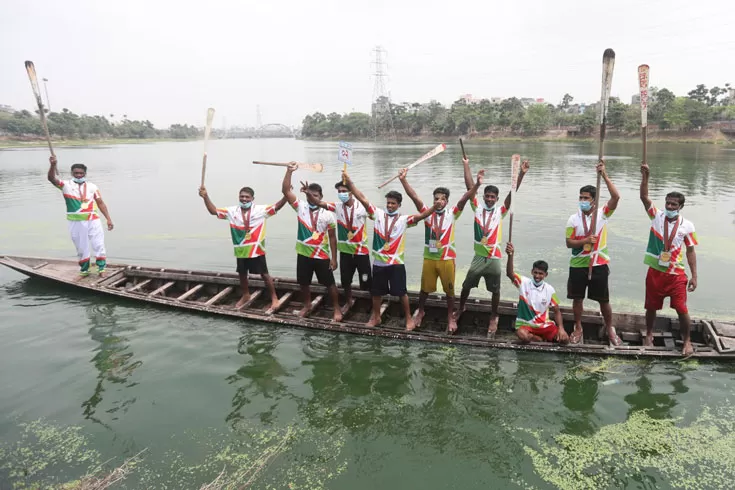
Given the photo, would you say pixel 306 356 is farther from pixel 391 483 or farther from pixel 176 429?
pixel 391 483

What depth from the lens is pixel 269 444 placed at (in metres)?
4.77

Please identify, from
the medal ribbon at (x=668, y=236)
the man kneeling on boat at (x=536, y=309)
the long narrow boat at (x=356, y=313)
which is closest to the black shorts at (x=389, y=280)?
the long narrow boat at (x=356, y=313)

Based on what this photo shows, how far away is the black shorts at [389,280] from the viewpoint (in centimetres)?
673

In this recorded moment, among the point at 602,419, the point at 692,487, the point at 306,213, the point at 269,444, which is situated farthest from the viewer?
the point at 306,213

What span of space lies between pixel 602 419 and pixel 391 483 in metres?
2.62

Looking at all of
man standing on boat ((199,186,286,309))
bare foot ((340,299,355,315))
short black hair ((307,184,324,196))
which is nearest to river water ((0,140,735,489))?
bare foot ((340,299,355,315))

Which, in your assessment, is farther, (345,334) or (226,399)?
(345,334)

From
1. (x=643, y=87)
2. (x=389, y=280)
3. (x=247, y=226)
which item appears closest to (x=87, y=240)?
(x=247, y=226)

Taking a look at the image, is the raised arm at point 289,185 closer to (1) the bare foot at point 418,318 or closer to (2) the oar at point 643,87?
(1) the bare foot at point 418,318

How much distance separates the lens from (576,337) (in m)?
6.45

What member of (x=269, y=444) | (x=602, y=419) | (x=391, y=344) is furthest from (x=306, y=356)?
(x=602, y=419)

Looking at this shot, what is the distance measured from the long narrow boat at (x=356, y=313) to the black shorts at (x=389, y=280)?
0.57 meters

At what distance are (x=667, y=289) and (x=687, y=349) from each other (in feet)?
2.78

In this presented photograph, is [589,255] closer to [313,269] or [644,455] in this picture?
[644,455]
